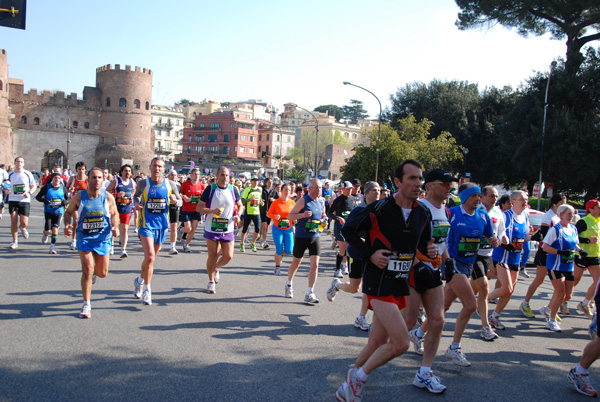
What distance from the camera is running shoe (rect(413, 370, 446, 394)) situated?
4.38 m

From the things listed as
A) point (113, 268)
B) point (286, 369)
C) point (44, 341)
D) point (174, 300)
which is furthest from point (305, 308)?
point (113, 268)

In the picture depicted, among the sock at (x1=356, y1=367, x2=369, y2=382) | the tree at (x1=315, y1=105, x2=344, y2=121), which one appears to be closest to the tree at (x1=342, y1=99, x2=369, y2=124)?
the tree at (x1=315, y1=105, x2=344, y2=121)

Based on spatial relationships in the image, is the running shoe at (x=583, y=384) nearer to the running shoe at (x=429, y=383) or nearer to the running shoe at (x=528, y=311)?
the running shoe at (x=429, y=383)

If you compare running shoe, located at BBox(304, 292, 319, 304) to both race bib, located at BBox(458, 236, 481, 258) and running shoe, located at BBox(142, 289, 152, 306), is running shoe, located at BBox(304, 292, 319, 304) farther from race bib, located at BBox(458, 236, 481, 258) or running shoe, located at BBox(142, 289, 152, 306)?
race bib, located at BBox(458, 236, 481, 258)

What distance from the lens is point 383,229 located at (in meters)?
4.09

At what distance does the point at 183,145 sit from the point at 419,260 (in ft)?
358

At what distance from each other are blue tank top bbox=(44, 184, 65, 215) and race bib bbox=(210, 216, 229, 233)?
550 cm

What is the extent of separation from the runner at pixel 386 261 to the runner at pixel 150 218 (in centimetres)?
385

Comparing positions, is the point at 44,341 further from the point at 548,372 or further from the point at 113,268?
the point at 548,372

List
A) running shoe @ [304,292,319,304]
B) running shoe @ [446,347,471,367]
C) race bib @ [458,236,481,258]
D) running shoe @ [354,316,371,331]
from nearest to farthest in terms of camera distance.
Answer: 1. running shoe @ [446,347,471,367]
2. race bib @ [458,236,481,258]
3. running shoe @ [354,316,371,331]
4. running shoe @ [304,292,319,304]

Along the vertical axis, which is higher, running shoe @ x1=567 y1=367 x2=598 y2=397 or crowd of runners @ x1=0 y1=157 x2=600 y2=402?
crowd of runners @ x1=0 y1=157 x2=600 y2=402

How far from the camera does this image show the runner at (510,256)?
21.7 feet

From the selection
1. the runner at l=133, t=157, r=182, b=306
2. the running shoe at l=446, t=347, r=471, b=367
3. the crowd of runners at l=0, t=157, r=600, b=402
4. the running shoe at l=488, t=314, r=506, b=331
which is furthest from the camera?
the runner at l=133, t=157, r=182, b=306

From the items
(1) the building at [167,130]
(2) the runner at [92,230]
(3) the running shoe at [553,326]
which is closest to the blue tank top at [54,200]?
(2) the runner at [92,230]
